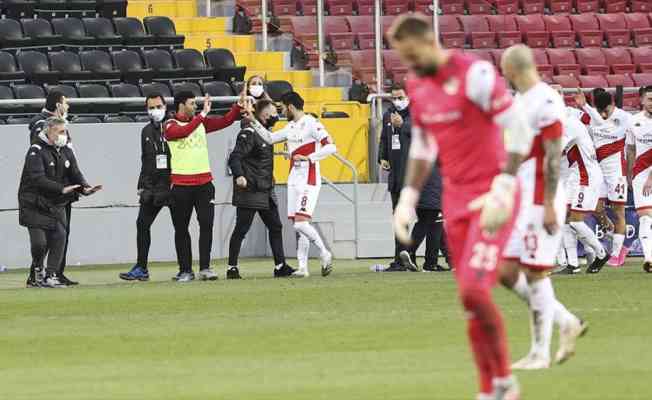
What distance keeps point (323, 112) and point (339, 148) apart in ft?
2.13

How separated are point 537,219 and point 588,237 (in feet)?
29.1

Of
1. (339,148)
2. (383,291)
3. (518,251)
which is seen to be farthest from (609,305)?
(339,148)

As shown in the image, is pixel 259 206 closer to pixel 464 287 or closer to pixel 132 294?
pixel 132 294

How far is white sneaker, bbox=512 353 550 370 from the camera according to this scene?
10.5 m

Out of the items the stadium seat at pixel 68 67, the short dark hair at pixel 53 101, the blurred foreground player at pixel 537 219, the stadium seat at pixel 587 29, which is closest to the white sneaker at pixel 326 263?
the short dark hair at pixel 53 101

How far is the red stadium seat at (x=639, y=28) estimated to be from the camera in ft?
104

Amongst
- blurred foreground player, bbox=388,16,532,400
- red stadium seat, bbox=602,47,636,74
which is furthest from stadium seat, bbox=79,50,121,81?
blurred foreground player, bbox=388,16,532,400

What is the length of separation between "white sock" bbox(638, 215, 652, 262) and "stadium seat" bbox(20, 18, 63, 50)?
1010 cm

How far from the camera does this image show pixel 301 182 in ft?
65.4

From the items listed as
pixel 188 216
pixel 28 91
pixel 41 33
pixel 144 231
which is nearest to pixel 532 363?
pixel 188 216

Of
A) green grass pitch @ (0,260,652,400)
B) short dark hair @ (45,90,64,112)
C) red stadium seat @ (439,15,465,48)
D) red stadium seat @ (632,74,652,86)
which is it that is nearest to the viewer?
green grass pitch @ (0,260,652,400)

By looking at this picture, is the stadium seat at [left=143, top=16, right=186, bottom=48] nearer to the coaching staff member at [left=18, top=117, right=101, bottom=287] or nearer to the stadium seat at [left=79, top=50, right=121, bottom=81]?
the stadium seat at [left=79, top=50, right=121, bottom=81]

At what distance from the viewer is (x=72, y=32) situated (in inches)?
1019

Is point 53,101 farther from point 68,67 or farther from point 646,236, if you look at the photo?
point 646,236
